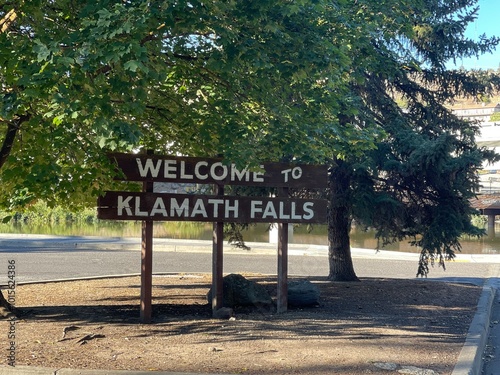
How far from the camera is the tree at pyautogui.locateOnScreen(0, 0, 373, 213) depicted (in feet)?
22.1

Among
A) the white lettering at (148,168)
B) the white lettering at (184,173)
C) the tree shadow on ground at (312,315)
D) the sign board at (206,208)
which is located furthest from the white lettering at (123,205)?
the tree shadow on ground at (312,315)

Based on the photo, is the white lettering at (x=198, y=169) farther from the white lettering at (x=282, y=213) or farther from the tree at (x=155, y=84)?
the white lettering at (x=282, y=213)

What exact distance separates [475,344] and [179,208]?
4.05 metres

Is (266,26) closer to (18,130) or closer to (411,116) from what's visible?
(18,130)

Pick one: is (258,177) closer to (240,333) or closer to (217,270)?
(217,270)

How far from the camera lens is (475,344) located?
8.23m

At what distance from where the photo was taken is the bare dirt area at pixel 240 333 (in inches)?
272

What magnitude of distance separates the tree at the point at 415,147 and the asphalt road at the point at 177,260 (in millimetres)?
3290

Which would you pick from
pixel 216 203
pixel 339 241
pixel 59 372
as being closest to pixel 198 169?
pixel 216 203

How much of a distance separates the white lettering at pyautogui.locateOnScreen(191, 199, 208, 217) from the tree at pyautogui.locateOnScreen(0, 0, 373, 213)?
780mm

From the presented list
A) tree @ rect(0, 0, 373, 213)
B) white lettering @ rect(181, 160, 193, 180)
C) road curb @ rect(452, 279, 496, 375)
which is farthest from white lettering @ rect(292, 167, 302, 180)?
road curb @ rect(452, 279, 496, 375)

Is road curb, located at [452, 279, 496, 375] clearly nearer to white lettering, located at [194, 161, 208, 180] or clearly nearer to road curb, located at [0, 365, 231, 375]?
road curb, located at [0, 365, 231, 375]

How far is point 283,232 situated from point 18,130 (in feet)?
12.6

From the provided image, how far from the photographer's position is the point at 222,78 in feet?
29.9
